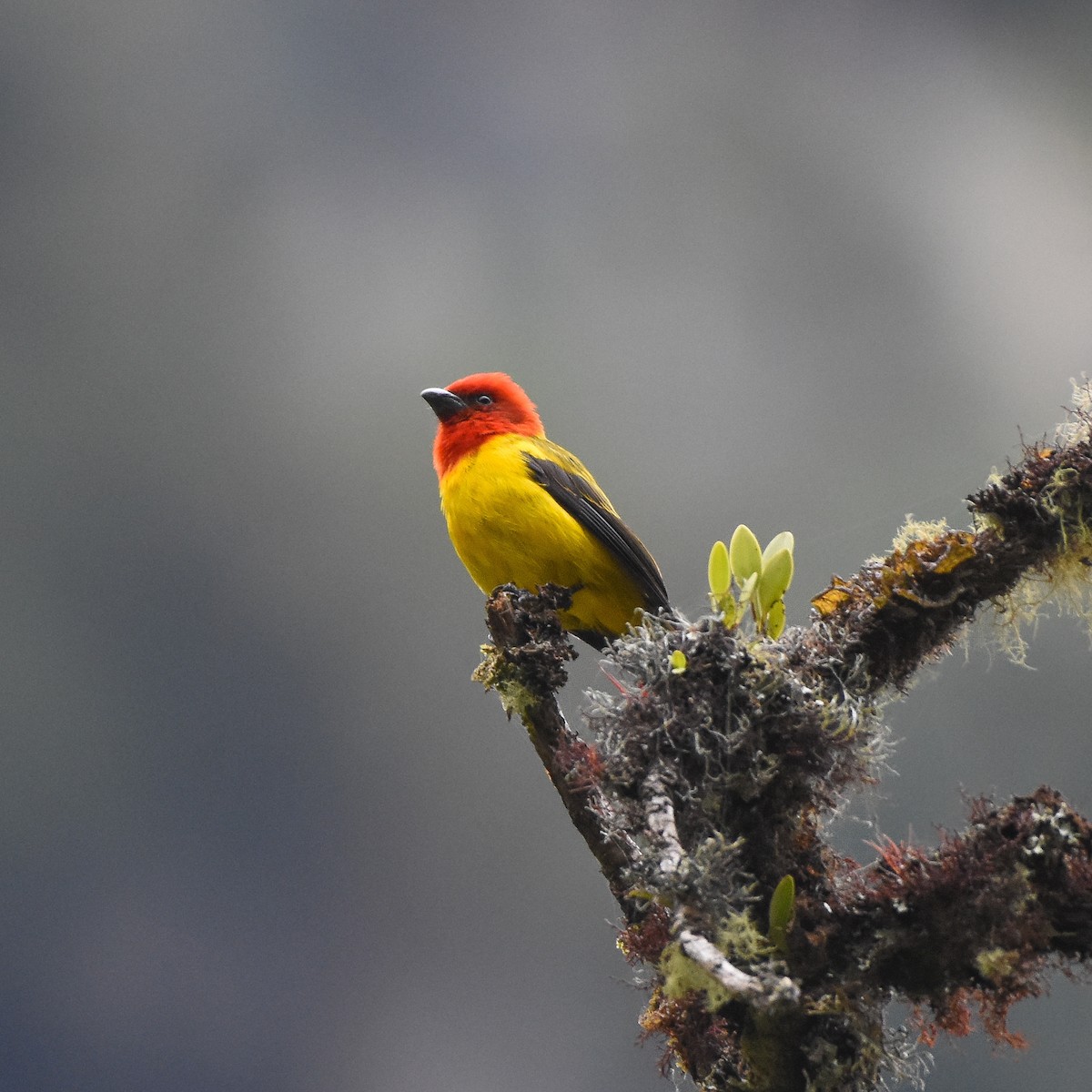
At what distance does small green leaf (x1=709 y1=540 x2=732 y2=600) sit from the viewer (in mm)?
1867

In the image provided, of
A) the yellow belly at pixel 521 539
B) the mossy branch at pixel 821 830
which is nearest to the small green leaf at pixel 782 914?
the mossy branch at pixel 821 830

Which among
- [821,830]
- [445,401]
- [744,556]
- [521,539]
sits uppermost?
[445,401]

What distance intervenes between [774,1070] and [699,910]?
1.05ft

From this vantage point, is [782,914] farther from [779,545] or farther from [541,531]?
[541,531]

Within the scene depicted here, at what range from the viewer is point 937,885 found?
1376 millimetres

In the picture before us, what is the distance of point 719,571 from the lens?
189cm

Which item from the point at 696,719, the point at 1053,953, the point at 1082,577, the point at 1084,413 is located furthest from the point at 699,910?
the point at 1084,413

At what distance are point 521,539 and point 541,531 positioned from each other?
0.06m

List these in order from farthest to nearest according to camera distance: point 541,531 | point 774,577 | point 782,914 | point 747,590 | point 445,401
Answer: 1. point 445,401
2. point 541,531
3. point 774,577
4. point 747,590
5. point 782,914

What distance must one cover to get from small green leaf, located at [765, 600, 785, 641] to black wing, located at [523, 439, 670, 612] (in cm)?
94

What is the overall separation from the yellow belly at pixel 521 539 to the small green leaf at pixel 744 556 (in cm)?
87

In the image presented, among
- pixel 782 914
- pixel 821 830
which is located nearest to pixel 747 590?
pixel 821 830

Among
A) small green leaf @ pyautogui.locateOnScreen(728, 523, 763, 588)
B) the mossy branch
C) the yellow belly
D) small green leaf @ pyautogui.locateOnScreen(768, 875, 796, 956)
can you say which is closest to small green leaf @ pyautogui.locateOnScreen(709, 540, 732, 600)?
small green leaf @ pyautogui.locateOnScreen(728, 523, 763, 588)

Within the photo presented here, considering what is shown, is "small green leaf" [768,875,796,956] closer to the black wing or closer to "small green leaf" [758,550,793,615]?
"small green leaf" [758,550,793,615]
